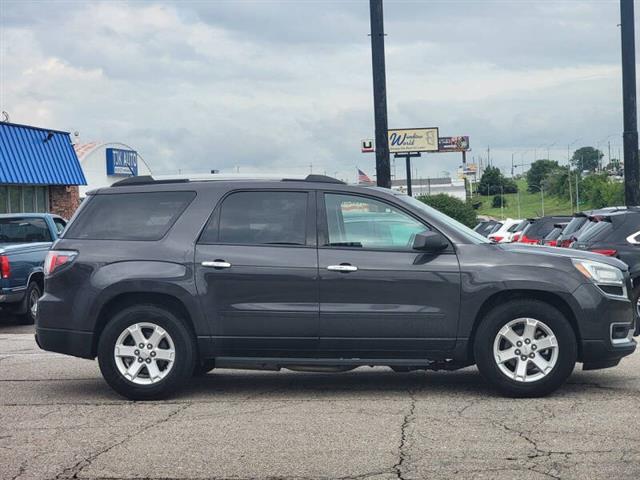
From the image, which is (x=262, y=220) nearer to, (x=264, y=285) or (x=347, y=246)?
(x=264, y=285)

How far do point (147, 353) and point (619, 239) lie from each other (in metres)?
6.74

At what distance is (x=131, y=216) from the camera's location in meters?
8.25

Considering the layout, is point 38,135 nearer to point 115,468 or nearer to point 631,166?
point 631,166

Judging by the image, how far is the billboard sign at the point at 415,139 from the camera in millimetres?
93781

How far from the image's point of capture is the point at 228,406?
25.3ft

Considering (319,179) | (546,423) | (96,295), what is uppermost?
(319,179)

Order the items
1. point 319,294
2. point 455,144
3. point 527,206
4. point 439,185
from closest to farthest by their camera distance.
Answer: point 319,294 → point 527,206 → point 455,144 → point 439,185

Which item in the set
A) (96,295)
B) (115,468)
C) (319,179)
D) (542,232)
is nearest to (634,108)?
(542,232)

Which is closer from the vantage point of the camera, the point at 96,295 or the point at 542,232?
the point at 96,295

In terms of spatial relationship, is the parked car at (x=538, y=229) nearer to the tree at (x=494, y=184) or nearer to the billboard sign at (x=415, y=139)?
the billboard sign at (x=415, y=139)

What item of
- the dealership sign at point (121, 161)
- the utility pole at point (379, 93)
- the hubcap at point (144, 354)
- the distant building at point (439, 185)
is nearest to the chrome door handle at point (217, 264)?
the hubcap at point (144, 354)

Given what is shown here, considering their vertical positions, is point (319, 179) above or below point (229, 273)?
above

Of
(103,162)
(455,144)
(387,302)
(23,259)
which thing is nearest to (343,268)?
(387,302)

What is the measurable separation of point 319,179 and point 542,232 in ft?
47.8
